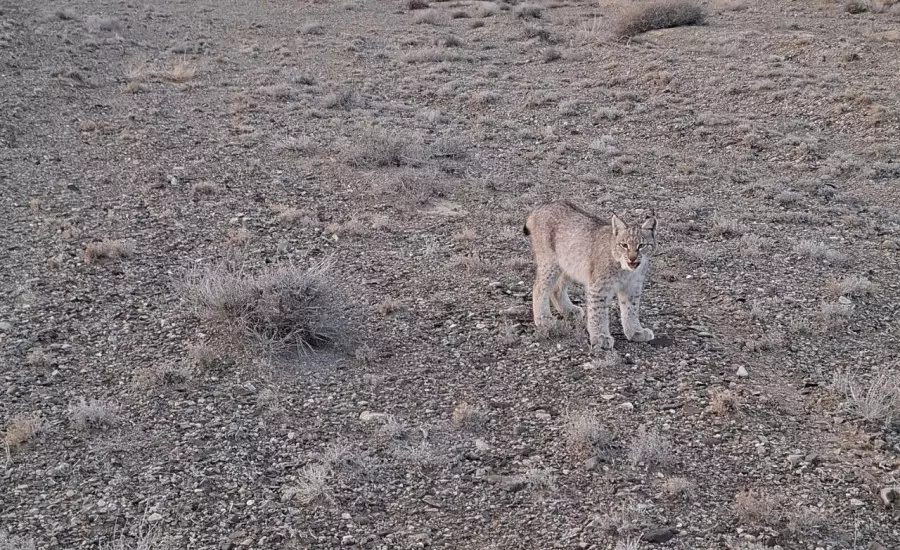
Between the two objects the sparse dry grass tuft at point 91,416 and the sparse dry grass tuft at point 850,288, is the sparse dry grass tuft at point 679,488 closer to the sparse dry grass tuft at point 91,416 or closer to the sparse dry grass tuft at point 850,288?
the sparse dry grass tuft at point 850,288

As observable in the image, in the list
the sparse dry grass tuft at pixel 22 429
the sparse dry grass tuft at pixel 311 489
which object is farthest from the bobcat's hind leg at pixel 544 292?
the sparse dry grass tuft at pixel 22 429

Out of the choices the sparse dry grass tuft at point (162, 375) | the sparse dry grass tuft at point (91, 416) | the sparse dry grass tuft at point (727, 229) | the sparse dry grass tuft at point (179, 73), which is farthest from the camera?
the sparse dry grass tuft at point (179, 73)

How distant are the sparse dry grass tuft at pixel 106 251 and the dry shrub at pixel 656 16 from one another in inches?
693

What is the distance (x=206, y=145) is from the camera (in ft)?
47.1

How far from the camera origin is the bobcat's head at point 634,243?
7.13 m

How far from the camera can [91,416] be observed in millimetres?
6418

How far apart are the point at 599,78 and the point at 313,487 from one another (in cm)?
1587

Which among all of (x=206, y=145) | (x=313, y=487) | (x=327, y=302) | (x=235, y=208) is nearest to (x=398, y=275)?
(x=327, y=302)

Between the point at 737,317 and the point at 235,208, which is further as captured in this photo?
the point at 235,208

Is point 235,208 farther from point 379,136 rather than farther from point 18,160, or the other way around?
point 18,160

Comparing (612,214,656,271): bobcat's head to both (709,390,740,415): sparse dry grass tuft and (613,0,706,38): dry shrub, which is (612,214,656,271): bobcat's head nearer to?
(709,390,740,415): sparse dry grass tuft

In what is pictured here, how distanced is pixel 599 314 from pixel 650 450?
70.2 inches

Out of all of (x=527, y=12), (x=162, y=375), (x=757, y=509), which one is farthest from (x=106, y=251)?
(x=527, y=12)

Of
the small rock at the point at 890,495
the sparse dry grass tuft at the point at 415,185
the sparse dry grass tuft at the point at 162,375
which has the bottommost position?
the small rock at the point at 890,495
